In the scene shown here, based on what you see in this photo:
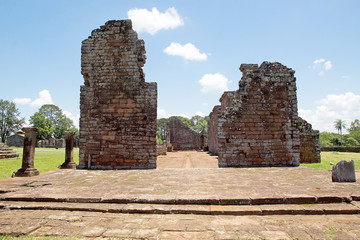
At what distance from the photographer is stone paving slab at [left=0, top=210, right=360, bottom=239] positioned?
9.75 feet

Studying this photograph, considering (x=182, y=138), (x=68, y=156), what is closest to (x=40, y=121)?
(x=182, y=138)

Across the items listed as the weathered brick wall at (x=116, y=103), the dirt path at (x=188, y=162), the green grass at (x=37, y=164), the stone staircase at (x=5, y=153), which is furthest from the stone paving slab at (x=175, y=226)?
the stone staircase at (x=5, y=153)

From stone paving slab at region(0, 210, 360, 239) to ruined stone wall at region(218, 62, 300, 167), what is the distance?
5.72 metres

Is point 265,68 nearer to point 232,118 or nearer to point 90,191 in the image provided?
point 232,118

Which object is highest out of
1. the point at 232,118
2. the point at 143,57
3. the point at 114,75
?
the point at 143,57

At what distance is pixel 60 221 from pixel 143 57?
24.5 feet

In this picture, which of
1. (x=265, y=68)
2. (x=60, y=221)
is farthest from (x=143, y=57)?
(x=60, y=221)

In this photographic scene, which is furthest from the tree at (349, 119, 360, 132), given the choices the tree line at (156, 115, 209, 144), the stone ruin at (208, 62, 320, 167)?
the stone ruin at (208, 62, 320, 167)

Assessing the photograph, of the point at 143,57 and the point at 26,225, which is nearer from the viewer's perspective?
the point at 26,225

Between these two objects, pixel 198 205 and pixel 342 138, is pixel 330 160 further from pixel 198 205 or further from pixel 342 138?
pixel 342 138

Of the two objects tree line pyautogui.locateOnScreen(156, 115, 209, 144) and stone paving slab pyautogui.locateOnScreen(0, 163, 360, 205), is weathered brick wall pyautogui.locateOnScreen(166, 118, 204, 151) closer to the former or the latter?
stone paving slab pyautogui.locateOnScreen(0, 163, 360, 205)

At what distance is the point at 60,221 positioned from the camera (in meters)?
3.51

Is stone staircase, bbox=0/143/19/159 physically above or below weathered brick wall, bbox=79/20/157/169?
below

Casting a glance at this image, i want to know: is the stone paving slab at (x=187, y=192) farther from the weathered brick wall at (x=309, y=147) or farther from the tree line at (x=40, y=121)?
the tree line at (x=40, y=121)
